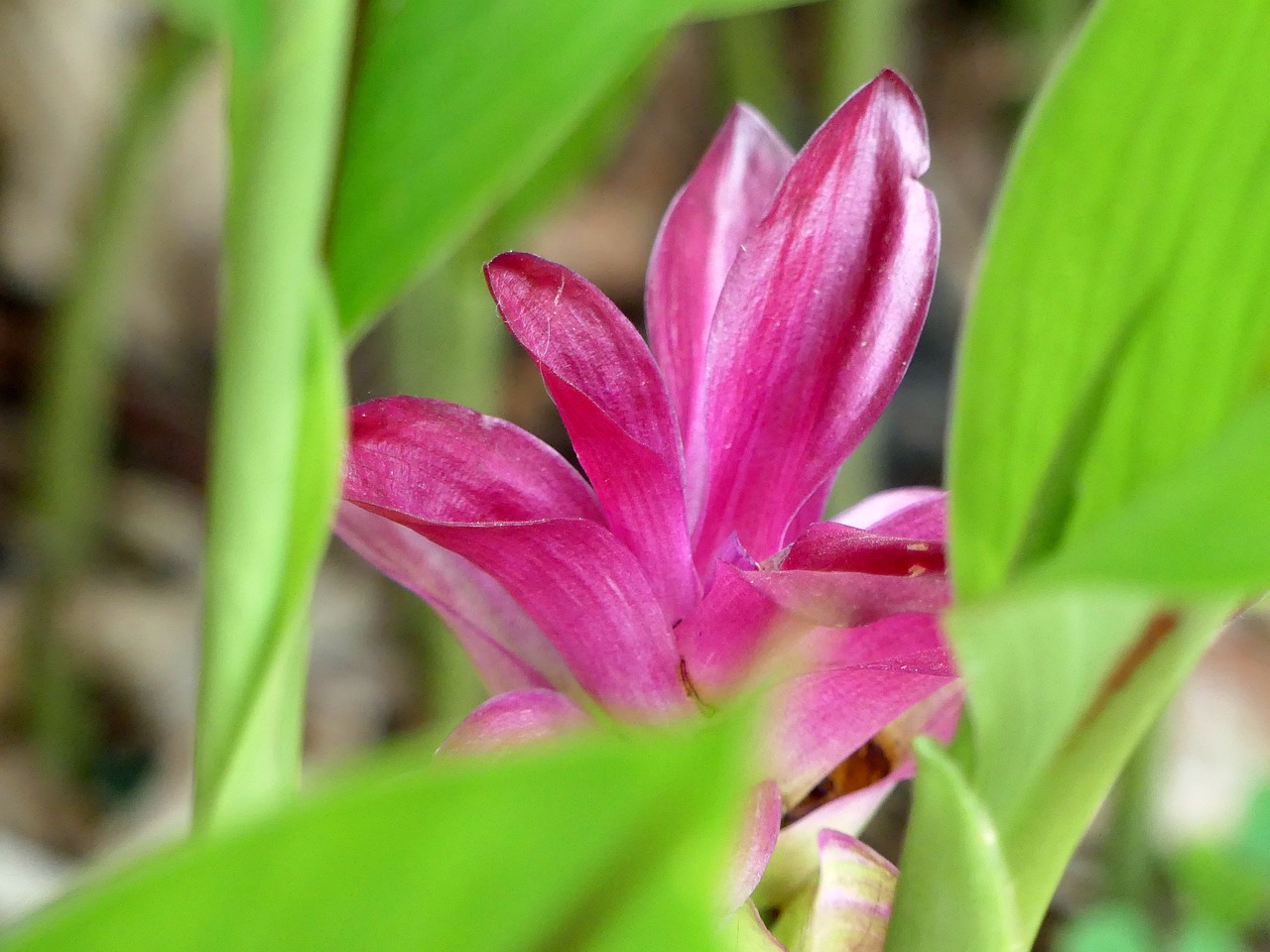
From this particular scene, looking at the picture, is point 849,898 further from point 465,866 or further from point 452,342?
point 452,342

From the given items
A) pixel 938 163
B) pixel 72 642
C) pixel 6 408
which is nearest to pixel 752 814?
pixel 72 642

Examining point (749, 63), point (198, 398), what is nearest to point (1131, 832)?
point (749, 63)

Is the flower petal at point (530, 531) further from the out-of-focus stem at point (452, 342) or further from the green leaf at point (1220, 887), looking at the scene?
the green leaf at point (1220, 887)

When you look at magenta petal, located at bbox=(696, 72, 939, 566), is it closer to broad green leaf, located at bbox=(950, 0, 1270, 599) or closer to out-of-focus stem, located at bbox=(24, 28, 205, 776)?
broad green leaf, located at bbox=(950, 0, 1270, 599)

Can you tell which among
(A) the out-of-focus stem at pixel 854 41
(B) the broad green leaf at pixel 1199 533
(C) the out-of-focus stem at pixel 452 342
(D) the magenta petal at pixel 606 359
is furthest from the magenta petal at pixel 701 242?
(A) the out-of-focus stem at pixel 854 41

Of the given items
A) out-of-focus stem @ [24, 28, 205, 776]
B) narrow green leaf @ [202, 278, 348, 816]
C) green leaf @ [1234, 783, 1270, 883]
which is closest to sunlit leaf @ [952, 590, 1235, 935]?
narrow green leaf @ [202, 278, 348, 816]

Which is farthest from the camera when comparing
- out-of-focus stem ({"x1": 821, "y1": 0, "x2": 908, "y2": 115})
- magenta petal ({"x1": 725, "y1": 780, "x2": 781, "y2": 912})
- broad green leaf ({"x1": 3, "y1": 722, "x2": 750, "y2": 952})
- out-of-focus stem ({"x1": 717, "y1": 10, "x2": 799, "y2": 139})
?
out-of-focus stem ({"x1": 717, "y1": 10, "x2": 799, "y2": 139})

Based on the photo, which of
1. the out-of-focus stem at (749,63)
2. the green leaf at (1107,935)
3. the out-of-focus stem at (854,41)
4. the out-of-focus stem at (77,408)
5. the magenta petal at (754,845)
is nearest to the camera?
the magenta petal at (754,845)
